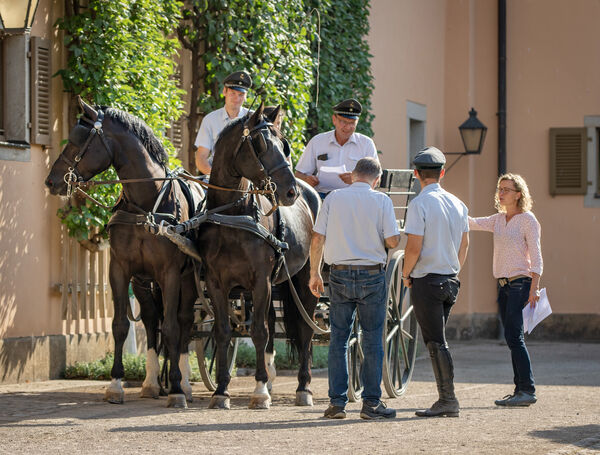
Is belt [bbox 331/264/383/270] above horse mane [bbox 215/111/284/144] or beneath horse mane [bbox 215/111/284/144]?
beneath

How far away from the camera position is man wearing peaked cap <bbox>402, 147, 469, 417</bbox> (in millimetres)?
8930

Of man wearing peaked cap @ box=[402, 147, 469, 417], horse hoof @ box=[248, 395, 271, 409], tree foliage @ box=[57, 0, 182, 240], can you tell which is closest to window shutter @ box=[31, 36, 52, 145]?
tree foliage @ box=[57, 0, 182, 240]

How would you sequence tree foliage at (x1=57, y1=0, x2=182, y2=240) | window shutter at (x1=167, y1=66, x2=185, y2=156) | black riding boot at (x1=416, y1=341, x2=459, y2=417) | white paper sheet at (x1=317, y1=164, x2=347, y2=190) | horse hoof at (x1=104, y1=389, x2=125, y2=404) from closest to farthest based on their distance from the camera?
black riding boot at (x1=416, y1=341, x2=459, y2=417)
horse hoof at (x1=104, y1=389, x2=125, y2=404)
white paper sheet at (x1=317, y1=164, x2=347, y2=190)
tree foliage at (x1=57, y1=0, x2=182, y2=240)
window shutter at (x1=167, y1=66, x2=185, y2=156)

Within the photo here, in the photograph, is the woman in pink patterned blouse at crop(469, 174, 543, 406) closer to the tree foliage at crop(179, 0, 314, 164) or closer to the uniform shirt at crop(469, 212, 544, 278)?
the uniform shirt at crop(469, 212, 544, 278)

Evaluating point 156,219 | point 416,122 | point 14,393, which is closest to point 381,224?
point 156,219

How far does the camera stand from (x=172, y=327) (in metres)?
9.55

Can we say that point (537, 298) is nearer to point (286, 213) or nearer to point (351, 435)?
A: point (286, 213)

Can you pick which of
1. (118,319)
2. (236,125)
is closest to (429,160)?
(236,125)

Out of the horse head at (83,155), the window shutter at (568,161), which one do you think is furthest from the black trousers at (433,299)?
the window shutter at (568,161)

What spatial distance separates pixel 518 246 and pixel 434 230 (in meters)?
1.52

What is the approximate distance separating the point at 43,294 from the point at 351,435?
4.98 m

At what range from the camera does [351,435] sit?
25.9 ft

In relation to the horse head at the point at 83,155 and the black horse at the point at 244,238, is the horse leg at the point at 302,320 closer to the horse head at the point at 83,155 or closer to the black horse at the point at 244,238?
the black horse at the point at 244,238

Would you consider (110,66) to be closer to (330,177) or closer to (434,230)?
Answer: (330,177)
